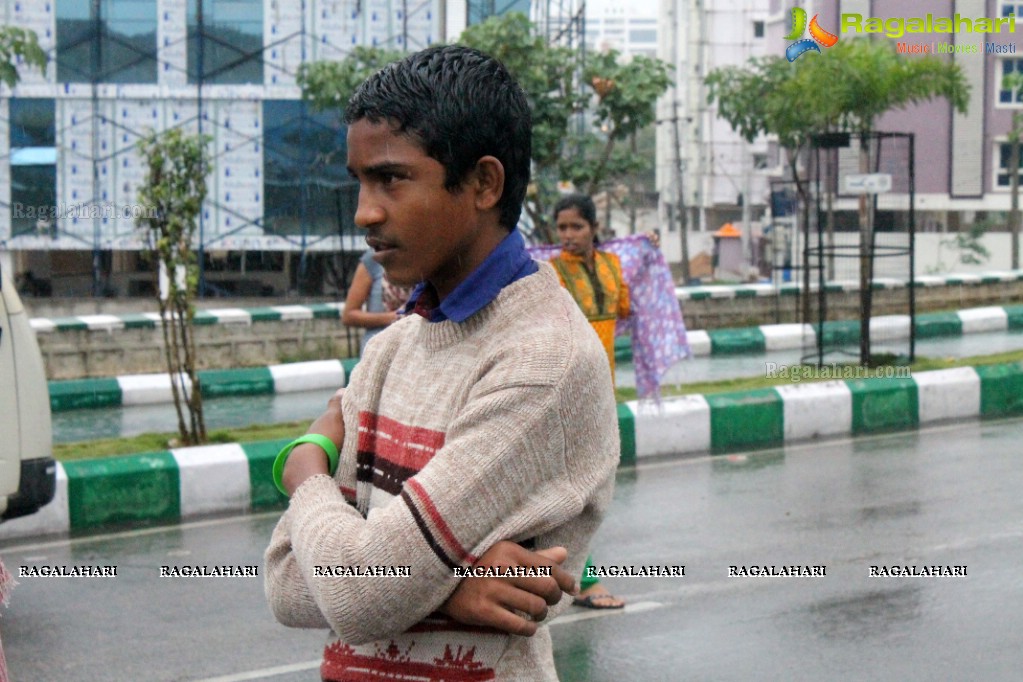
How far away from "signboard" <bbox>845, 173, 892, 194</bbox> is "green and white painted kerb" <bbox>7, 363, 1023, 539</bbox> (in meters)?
2.03

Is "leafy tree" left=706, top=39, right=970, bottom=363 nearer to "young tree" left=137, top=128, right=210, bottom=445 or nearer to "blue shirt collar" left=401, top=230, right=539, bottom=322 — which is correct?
"young tree" left=137, top=128, right=210, bottom=445

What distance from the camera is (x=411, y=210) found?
6.07ft

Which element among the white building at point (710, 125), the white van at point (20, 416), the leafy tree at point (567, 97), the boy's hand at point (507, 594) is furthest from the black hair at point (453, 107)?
the white building at point (710, 125)

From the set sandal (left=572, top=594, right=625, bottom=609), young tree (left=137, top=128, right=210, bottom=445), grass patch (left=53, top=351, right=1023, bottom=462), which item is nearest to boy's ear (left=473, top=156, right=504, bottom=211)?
sandal (left=572, top=594, right=625, bottom=609)

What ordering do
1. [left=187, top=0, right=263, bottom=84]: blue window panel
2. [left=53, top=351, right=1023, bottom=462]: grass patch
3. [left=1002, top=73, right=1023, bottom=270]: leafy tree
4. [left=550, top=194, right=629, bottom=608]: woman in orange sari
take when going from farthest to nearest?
1. [left=1002, top=73, right=1023, bottom=270]: leafy tree
2. [left=187, top=0, right=263, bottom=84]: blue window panel
3. [left=53, top=351, right=1023, bottom=462]: grass patch
4. [left=550, top=194, right=629, bottom=608]: woman in orange sari

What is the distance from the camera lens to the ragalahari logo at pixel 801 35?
48.8ft

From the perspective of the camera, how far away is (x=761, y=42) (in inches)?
2146

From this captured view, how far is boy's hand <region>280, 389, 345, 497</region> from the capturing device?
1937 millimetres

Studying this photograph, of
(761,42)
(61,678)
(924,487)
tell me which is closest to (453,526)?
(61,678)

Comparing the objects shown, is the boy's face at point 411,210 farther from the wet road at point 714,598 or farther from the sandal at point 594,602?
the sandal at point 594,602

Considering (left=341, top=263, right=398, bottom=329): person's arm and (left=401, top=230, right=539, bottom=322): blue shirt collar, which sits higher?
(left=401, top=230, right=539, bottom=322): blue shirt collar

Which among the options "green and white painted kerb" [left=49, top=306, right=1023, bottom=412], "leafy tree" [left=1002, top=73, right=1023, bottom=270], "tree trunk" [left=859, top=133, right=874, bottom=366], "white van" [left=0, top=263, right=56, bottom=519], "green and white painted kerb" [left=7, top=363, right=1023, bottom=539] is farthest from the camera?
"leafy tree" [left=1002, top=73, right=1023, bottom=270]

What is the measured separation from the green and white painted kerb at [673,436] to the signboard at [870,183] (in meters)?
2.03

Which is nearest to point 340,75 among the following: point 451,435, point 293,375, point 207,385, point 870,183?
point 293,375
